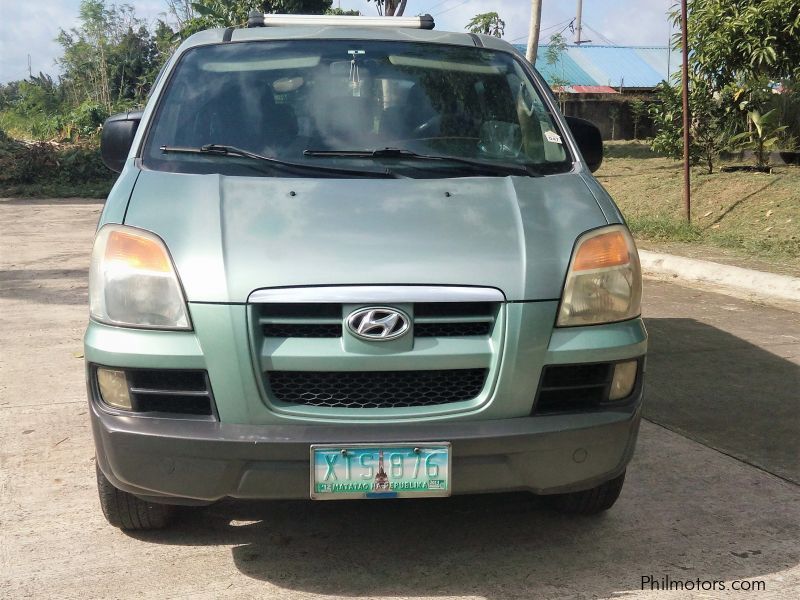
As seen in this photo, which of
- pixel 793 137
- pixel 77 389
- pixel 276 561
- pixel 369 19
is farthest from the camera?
pixel 793 137

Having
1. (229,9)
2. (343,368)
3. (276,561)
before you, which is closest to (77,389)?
(276,561)

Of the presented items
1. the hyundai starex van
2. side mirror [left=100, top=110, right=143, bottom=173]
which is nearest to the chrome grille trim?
the hyundai starex van

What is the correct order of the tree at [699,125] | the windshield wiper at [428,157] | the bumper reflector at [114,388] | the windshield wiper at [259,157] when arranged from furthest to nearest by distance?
the tree at [699,125] → the windshield wiper at [428,157] → the windshield wiper at [259,157] → the bumper reflector at [114,388]

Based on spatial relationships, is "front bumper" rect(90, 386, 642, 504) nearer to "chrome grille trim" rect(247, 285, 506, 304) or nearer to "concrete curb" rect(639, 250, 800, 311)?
"chrome grille trim" rect(247, 285, 506, 304)

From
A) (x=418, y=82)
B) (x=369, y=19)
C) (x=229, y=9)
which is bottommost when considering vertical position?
(x=418, y=82)

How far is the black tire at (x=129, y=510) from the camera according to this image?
3.30 meters

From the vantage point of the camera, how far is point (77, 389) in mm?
5285

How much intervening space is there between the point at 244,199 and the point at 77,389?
258cm

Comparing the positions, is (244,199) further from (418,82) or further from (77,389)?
(77,389)

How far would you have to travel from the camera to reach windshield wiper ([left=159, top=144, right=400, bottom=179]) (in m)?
3.42

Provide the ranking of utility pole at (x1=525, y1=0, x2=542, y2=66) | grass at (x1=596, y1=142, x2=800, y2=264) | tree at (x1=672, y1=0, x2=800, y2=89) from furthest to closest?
utility pole at (x1=525, y1=0, x2=542, y2=66), tree at (x1=672, y1=0, x2=800, y2=89), grass at (x1=596, y1=142, x2=800, y2=264)

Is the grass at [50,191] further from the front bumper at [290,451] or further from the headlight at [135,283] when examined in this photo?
the front bumper at [290,451]

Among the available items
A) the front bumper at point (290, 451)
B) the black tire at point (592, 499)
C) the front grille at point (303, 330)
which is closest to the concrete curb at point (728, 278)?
the black tire at point (592, 499)

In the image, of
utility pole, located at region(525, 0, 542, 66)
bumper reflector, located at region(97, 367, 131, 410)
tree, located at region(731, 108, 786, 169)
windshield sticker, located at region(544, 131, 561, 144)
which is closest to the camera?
bumper reflector, located at region(97, 367, 131, 410)
